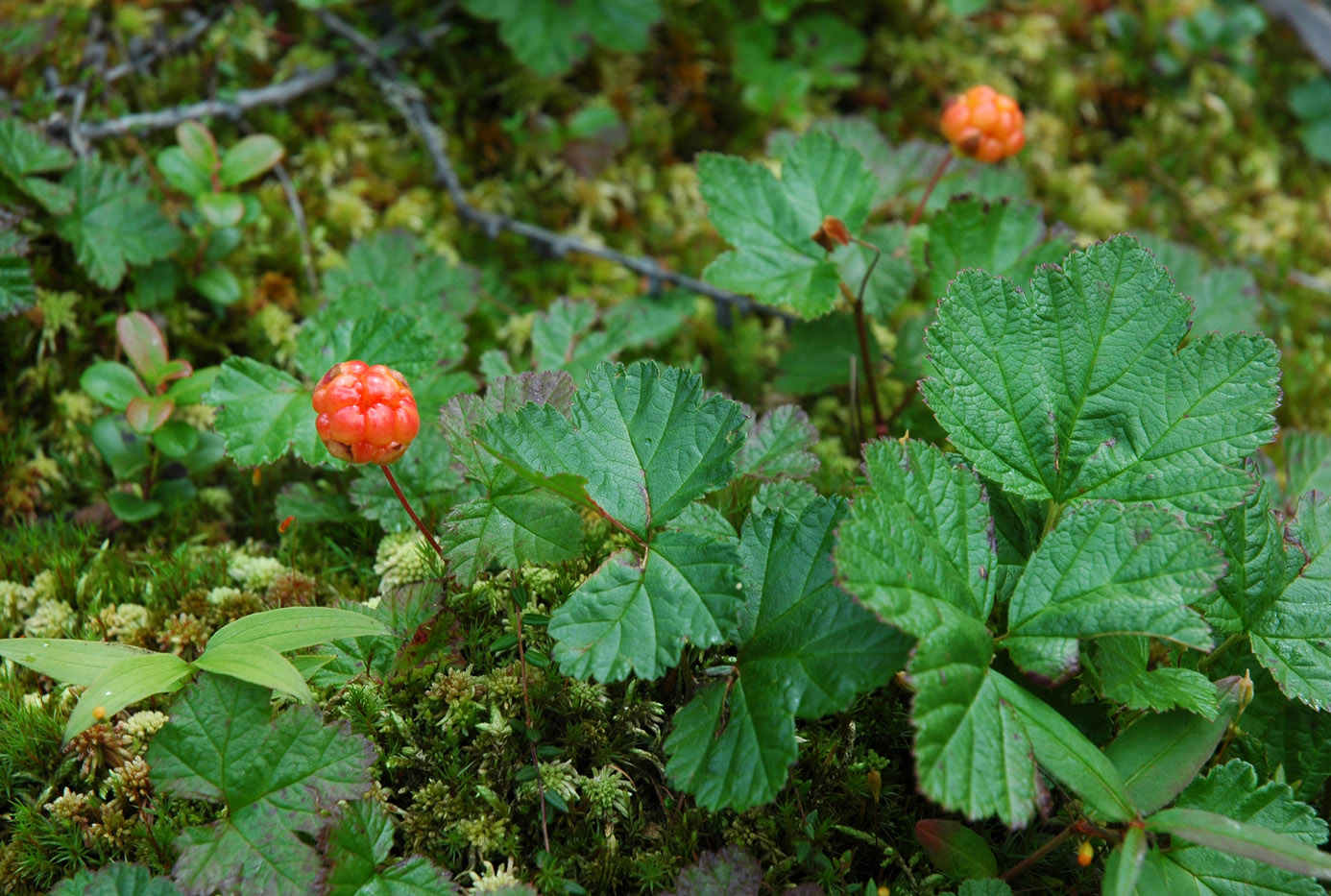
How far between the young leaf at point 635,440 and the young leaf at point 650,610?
0.10m

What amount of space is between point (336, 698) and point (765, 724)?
3.35 ft

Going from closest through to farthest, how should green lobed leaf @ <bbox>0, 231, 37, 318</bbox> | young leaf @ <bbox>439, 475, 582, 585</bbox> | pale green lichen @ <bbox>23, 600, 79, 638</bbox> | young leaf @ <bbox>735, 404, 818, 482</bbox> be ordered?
young leaf @ <bbox>439, 475, 582, 585</bbox>
pale green lichen @ <bbox>23, 600, 79, 638</bbox>
young leaf @ <bbox>735, 404, 818, 482</bbox>
green lobed leaf @ <bbox>0, 231, 37, 318</bbox>

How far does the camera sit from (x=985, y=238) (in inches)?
109

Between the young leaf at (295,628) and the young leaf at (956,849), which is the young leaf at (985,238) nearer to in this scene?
the young leaf at (956,849)

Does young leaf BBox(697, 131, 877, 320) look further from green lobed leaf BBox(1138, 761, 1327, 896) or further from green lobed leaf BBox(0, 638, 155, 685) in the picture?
green lobed leaf BBox(0, 638, 155, 685)

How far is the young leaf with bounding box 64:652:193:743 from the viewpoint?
70.5 inches

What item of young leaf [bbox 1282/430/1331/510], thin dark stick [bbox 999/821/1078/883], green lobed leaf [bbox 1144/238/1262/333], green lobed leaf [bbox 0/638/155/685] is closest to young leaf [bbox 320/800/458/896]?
green lobed leaf [bbox 0/638/155/685]

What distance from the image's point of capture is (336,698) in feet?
6.87

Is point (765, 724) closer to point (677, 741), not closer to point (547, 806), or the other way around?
point (677, 741)

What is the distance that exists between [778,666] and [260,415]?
1541 mm

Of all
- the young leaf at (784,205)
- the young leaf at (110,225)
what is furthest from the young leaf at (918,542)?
the young leaf at (110,225)

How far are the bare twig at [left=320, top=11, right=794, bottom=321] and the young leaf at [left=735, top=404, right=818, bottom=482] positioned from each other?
984 mm

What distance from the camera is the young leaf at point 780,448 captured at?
242 cm

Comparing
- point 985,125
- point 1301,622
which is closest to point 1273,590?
point 1301,622
